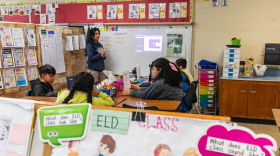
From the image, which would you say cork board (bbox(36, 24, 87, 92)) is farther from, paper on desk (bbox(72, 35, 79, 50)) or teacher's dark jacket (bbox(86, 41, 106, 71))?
teacher's dark jacket (bbox(86, 41, 106, 71))

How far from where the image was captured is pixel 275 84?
4.02 meters

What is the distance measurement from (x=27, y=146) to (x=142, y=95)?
183 cm

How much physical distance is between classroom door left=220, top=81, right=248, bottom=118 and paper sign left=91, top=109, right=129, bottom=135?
346cm

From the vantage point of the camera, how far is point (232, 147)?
0.96m

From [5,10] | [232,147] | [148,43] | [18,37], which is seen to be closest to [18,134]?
[232,147]

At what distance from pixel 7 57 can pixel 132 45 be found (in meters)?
2.26

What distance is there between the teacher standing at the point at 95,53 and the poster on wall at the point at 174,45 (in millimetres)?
1224

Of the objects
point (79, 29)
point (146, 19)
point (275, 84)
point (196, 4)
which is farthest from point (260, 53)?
point (79, 29)

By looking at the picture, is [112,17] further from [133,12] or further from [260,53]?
[260,53]

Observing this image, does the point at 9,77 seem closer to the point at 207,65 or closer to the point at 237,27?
the point at 207,65

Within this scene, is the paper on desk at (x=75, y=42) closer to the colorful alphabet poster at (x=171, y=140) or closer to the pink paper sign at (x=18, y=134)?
the pink paper sign at (x=18, y=134)

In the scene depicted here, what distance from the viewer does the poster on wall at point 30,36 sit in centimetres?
405

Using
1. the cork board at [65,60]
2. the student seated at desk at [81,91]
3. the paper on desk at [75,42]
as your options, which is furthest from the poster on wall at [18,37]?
the student seated at desk at [81,91]

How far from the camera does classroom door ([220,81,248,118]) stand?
420cm
